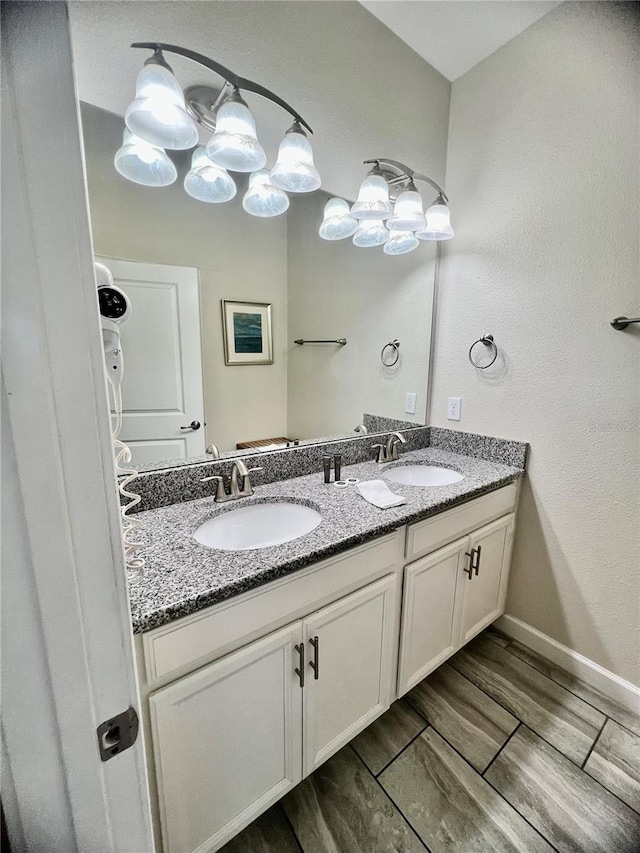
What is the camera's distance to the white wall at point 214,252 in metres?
1.00

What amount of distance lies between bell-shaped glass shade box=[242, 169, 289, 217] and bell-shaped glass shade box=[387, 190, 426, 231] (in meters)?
0.51

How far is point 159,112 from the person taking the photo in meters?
0.95

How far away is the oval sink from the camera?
1.69 m

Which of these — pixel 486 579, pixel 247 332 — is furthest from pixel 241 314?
pixel 486 579

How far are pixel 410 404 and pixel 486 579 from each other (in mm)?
925

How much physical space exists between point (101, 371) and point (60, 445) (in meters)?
0.08

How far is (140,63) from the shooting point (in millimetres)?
960

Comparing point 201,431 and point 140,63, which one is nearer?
point 140,63

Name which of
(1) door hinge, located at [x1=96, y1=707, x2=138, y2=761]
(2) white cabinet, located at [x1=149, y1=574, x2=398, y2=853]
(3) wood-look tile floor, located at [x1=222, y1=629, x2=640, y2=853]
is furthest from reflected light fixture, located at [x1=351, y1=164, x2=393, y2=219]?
(3) wood-look tile floor, located at [x1=222, y1=629, x2=640, y2=853]

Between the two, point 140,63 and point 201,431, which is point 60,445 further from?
point 140,63

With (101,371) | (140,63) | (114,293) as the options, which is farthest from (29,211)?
(140,63)

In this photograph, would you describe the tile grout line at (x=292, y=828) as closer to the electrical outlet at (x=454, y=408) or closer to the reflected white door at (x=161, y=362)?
the reflected white door at (x=161, y=362)

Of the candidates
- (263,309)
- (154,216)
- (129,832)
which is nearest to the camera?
(129,832)

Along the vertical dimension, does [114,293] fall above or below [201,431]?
above
